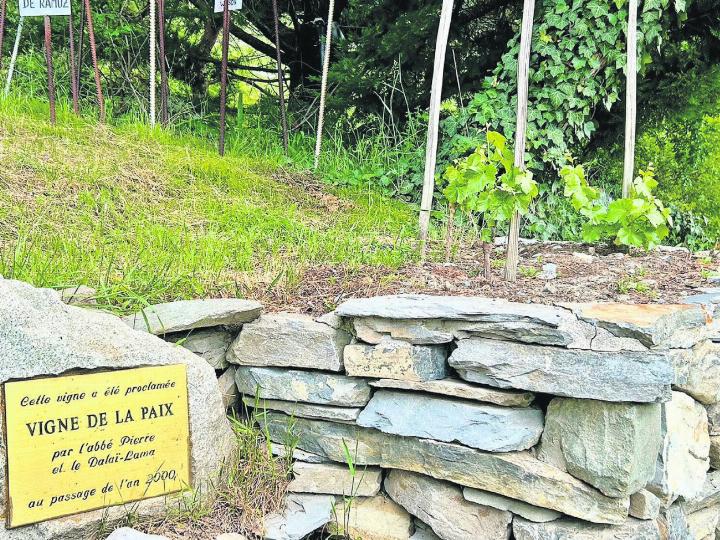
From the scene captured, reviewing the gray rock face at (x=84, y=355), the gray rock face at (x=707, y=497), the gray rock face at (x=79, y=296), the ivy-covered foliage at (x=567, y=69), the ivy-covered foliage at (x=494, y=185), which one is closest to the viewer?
the gray rock face at (x=84, y=355)

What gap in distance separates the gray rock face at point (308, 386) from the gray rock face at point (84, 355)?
0.22 metres

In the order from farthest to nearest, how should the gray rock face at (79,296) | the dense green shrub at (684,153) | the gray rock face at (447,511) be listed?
1. the dense green shrub at (684,153)
2. the gray rock face at (79,296)
3. the gray rock face at (447,511)

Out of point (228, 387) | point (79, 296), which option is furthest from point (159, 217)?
point (228, 387)

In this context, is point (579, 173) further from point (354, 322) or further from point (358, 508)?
point (358, 508)

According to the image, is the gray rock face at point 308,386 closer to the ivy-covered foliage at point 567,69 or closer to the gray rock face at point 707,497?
the gray rock face at point 707,497

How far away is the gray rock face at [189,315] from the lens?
2.45 metres

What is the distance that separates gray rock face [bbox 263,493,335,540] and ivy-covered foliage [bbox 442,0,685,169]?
309 centimetres

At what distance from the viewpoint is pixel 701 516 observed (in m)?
2.77

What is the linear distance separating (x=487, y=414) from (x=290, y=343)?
79 centimetres

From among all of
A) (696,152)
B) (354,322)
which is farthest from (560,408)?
(696,152)

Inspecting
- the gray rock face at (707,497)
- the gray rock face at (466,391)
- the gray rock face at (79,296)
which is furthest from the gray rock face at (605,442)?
the gray rock face at (79,296)

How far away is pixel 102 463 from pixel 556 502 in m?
1.53

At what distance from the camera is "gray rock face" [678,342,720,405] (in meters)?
2.59

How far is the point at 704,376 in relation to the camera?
263 cm
